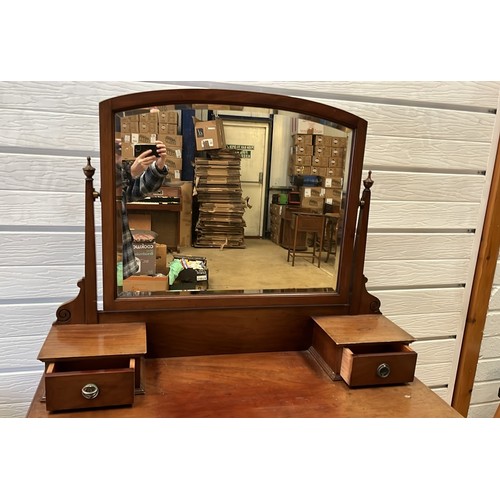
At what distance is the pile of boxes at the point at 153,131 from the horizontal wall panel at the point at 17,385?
0.62m

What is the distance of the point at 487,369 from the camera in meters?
1.37

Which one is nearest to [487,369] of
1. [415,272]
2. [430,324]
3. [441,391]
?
[441,391]

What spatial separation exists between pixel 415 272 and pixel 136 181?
0.85 metres

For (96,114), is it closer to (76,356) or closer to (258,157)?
(258,157)

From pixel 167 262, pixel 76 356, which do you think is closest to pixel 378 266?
pixel 167 262

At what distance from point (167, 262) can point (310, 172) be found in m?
0.38

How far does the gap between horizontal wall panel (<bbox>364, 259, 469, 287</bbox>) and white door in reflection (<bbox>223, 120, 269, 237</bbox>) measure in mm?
424

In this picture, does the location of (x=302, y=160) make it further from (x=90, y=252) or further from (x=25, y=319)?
(x=25, y=319)

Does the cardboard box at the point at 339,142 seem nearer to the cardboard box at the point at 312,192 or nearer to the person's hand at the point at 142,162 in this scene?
the cardboard box at the point at 312,192

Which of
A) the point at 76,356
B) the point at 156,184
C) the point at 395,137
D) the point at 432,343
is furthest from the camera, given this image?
the point at 432,343

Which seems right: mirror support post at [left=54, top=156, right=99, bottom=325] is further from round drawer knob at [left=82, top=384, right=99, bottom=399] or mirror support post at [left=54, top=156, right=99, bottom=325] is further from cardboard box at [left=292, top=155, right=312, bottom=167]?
cardboard box at [left=292, top=155, right=312, bottom=167]

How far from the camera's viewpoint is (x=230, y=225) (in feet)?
2.98

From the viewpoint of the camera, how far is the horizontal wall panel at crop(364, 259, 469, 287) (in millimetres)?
1170

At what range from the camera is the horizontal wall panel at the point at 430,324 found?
1234 millimetres
